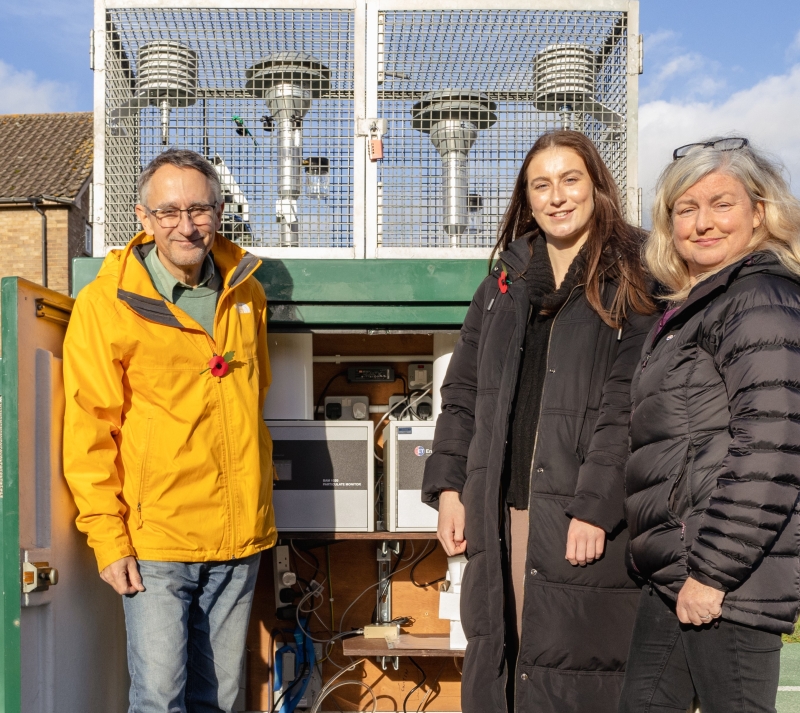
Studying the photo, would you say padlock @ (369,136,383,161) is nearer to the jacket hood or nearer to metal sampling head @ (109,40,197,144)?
metal sampling head @ (109,40,197,144)

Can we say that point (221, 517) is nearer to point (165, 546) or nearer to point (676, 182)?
point (165, 546)

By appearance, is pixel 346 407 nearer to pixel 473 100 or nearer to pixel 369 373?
pixel 369 373

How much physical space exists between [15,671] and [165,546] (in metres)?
0.51

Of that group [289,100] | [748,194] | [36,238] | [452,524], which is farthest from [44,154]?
[748,194]

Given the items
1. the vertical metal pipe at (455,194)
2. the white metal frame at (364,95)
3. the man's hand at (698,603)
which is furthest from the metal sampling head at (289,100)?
the man's hand at (698,603)

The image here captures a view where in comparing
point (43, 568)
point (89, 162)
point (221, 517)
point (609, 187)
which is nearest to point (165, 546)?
point (221, 517)

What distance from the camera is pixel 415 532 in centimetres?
359

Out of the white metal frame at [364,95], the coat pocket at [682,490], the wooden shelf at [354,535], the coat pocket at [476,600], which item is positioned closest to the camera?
the coat pocket at [682,490]

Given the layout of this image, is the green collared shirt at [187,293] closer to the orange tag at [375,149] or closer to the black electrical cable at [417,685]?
the orange tag at [375,149]

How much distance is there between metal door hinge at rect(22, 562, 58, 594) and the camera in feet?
→ 8.09

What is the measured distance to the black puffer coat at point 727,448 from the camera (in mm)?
1746

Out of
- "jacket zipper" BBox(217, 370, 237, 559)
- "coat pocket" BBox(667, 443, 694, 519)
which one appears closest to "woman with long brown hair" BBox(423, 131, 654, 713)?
"coat pocket" BBox(667, 443, 694, 519)

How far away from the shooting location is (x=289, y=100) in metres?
3.34

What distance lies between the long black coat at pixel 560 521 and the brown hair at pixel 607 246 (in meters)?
0.04
